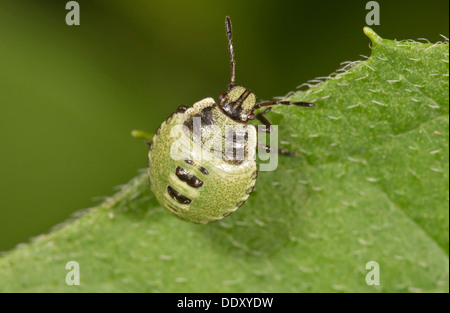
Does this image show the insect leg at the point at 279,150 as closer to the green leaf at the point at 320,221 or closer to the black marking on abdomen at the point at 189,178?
the green leaf at the point at 320,221

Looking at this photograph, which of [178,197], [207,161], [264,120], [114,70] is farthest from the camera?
[114,70]

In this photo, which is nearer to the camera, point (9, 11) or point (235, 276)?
point (235, 276)

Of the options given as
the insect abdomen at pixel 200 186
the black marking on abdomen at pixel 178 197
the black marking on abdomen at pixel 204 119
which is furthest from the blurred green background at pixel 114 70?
the black marking on abdomen at pixel 178 197

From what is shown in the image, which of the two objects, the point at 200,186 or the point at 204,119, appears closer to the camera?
the point at 200,186

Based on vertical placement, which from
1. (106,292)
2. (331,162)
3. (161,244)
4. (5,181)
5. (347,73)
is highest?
(5,181)

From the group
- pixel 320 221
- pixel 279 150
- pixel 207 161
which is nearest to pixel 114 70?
pixel 207 161

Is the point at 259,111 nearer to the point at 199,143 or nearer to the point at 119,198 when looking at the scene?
the point at 199,143

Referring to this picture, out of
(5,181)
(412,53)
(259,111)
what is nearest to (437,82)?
(412,53)

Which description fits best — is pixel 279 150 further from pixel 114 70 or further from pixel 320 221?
pixel 114 70
